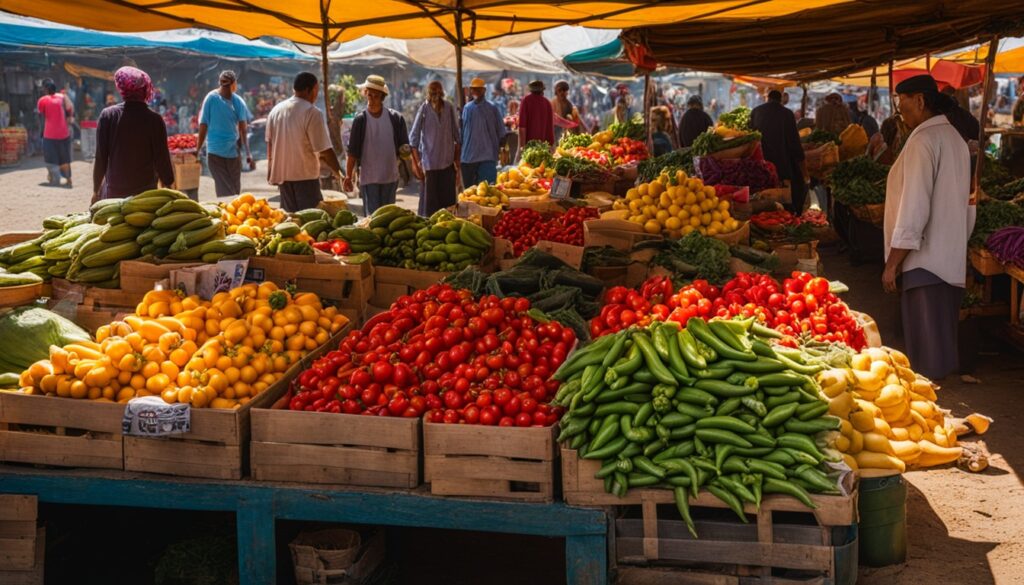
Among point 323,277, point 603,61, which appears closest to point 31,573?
point 323,277

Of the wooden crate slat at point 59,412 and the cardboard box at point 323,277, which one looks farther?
the cardboard box at point 323,277

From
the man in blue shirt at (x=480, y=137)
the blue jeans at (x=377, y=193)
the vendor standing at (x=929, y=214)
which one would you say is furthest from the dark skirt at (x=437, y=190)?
the vendor standing at (x=929, y=214)

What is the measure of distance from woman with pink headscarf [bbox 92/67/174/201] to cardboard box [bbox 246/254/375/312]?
9.29 ft

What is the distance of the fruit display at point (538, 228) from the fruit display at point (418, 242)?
61 centimetres

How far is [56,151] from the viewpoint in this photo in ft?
66.3

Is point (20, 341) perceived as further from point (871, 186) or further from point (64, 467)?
point (871, 186)

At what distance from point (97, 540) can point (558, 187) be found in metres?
5.58

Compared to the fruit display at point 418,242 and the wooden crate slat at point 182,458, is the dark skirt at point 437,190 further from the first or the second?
the wooden crate slat at point 182,458

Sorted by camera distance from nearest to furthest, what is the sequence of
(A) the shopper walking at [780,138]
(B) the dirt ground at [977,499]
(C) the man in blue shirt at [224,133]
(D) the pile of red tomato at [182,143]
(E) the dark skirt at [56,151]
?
(B) the dirt ground at [977,499] < (A) the shopper walking at [780,138] < (C) the man in blue shirt at [224,133] < (D) the pile of red tomato at [182,143] < (E) the dark skirt at [56,151]

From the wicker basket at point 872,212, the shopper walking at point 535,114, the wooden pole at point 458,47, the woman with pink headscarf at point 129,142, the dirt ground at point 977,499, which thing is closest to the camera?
the dirt ground at point 977,499

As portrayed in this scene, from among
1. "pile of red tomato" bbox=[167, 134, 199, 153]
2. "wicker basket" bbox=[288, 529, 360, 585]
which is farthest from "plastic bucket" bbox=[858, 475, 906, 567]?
"pile of red tomato" bbox=[167, 134, 199, 153]

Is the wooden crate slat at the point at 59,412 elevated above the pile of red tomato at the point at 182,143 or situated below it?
below

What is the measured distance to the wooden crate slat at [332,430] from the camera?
3982mm

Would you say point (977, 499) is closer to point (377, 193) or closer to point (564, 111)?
point (377, 193)
